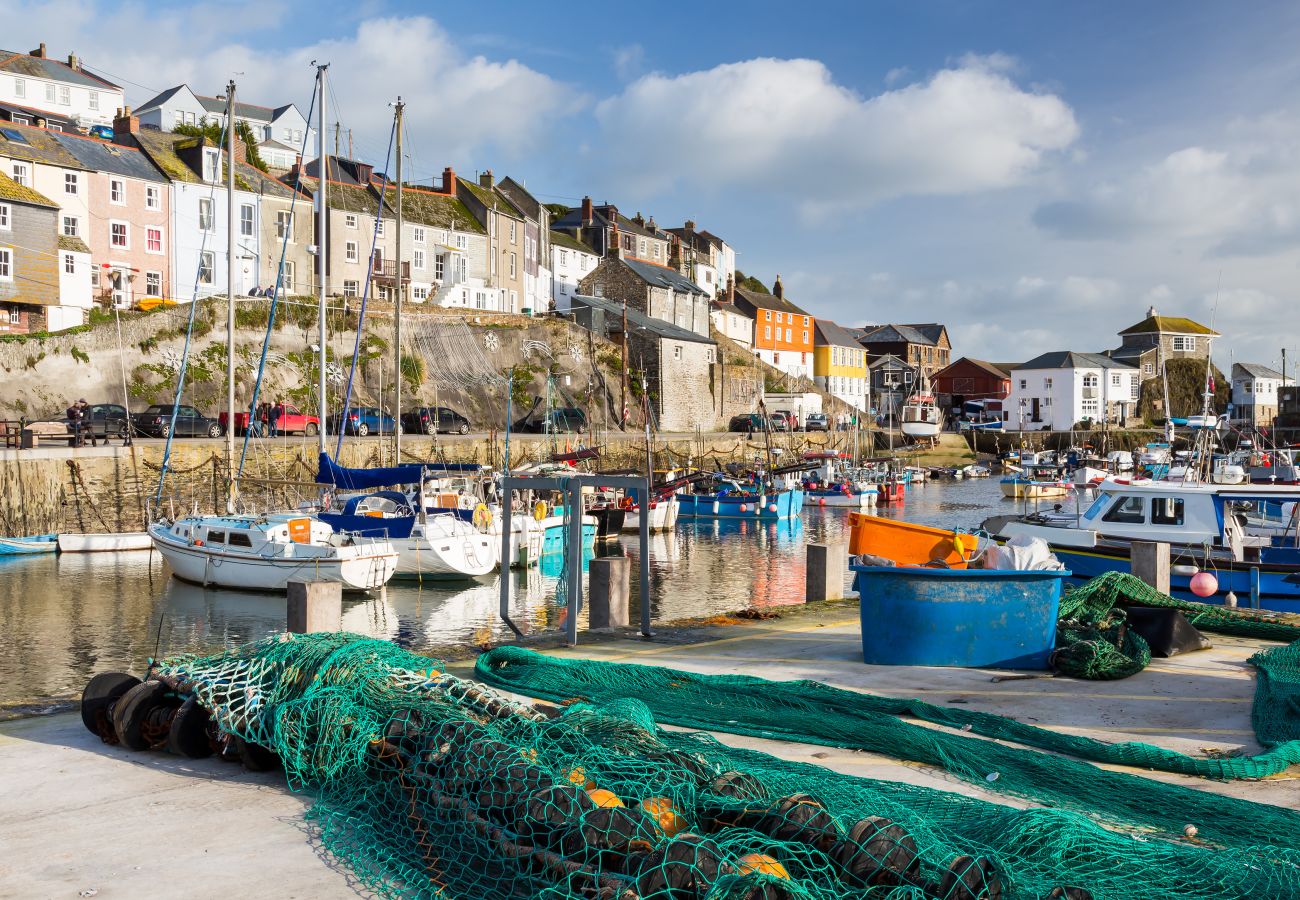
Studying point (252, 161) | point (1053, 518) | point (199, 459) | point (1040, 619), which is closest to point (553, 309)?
point (252, 161)

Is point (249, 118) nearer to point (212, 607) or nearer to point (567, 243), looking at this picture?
point (567, 243)

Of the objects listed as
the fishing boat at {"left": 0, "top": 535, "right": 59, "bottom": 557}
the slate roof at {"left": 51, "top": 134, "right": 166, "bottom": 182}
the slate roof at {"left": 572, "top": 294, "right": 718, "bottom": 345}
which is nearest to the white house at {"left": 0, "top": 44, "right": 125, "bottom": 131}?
the slate roof at {"left": 51, "top": 134, "right": 166, "bottom": 182}

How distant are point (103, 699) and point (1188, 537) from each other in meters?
15.6

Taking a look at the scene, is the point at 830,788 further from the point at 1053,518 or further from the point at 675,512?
the point at 675,512

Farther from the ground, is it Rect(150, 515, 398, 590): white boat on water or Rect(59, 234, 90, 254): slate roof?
Rect(59, 234, 90, 254): slate roof

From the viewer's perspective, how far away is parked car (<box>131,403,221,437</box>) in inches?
1501

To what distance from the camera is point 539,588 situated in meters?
25.9

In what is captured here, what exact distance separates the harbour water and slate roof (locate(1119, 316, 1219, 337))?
81465 millimetres

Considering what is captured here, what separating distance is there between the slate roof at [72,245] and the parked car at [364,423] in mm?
13502

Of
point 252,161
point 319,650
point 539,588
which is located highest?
point 252,161

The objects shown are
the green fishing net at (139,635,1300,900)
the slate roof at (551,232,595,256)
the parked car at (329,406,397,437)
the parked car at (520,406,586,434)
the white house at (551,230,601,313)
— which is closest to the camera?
the green fishing net at (139,635,1300,900)

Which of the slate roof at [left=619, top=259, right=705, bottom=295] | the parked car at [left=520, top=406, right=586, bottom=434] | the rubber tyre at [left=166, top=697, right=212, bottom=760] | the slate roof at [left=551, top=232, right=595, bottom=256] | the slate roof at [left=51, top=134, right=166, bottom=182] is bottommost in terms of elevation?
the rubber tyre at [left=166, top=697, right=212, bottom=760]

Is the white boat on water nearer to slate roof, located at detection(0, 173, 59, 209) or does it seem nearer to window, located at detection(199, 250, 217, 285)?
slate roof, located at detection(0, 173, 59, 209)

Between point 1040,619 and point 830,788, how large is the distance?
4953 millimetres
